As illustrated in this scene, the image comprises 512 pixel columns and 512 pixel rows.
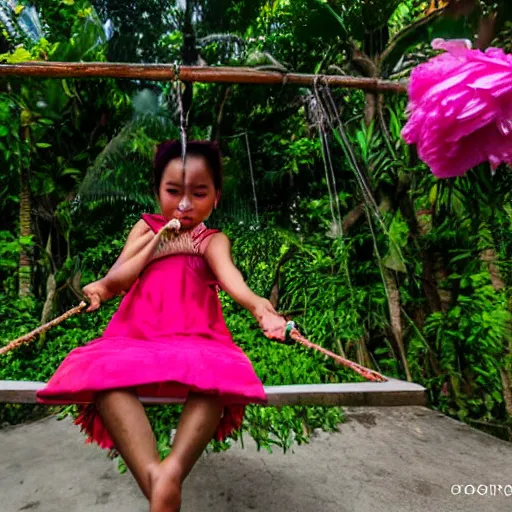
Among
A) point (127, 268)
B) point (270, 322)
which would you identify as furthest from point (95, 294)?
point (270, 322)

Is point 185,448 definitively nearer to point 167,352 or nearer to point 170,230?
point 167,352

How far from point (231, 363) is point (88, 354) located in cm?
34

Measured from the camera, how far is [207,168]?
1.48 meters

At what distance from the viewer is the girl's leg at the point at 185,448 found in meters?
0.89

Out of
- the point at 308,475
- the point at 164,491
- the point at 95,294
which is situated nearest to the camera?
the point at 164,491

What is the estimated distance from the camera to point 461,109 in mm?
929

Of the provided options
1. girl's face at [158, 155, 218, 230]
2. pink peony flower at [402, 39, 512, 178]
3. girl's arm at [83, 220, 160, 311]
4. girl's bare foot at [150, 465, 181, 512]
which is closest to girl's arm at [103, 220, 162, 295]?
girl's arm at [83, 220, 160, 311]

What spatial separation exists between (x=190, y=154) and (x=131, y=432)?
855mm

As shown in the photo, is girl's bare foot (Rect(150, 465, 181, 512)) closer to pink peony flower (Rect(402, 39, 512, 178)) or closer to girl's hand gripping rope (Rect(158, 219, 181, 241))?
girl's hand gripping rope (Rect(158, 219, 181, 241))

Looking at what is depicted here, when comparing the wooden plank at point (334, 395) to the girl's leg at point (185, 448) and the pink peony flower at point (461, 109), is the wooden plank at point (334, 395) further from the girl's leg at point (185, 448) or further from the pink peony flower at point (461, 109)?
the pink peony flower at point (461, 109)

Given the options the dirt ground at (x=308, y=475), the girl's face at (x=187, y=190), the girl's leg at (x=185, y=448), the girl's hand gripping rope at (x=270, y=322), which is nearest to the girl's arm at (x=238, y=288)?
the girl's hand gripping rope at (x=270, y=322)

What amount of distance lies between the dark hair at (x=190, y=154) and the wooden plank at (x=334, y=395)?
720 millimetres

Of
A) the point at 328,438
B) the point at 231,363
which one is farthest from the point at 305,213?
the point at 231,363

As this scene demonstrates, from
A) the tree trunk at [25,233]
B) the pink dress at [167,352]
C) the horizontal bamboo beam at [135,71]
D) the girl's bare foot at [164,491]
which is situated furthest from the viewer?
the tree trunk at [25,233]
